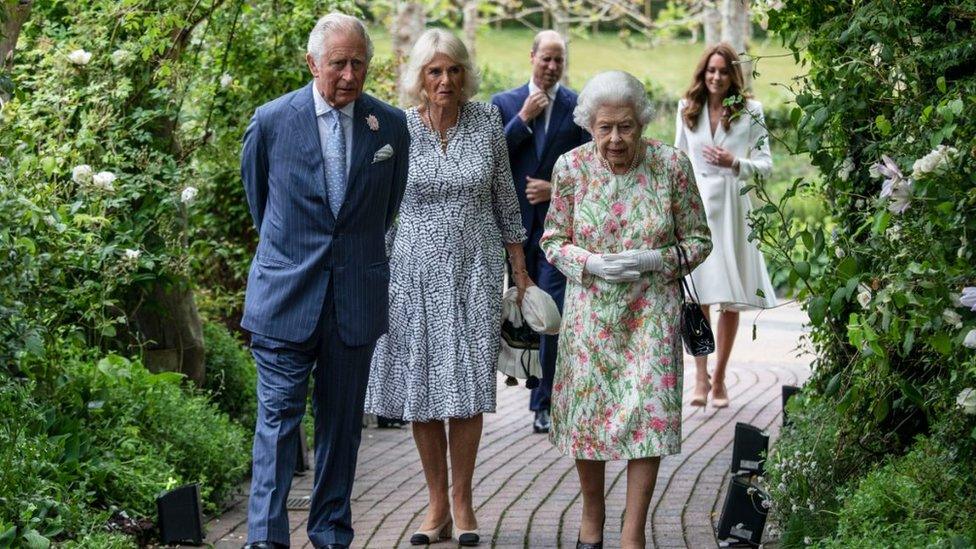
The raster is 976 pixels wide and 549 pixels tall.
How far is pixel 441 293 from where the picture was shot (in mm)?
6121

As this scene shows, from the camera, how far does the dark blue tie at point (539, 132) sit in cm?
848

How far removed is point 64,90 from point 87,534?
2793 mm

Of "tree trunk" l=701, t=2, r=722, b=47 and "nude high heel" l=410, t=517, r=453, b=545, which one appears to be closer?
"nude high heel" l=410, t=517, r=453, b=545

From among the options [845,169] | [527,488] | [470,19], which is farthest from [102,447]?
[470,19]

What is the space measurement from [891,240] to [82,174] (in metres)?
3.50

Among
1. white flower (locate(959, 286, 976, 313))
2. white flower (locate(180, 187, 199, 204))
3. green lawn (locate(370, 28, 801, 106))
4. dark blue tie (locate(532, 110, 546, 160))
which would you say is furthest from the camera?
green lawn (locate(370, 28, 801, 106))

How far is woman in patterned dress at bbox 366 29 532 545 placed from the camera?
20.0 ft

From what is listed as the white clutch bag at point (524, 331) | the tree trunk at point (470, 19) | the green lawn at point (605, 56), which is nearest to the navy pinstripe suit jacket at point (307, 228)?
the white clutch bag at point (524, 331)

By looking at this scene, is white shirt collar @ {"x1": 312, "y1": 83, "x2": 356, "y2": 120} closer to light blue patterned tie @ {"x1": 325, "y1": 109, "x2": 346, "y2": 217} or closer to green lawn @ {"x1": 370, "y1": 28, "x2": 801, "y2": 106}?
light blue patterned tie @ {"x1": 325, "y1": 109, "x2": 346, "y2": 217}

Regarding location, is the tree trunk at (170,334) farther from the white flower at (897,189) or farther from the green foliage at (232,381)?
the white flower at (897,189)

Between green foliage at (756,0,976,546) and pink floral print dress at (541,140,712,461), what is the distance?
0.50 m

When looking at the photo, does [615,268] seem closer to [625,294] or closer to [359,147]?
[625,294]

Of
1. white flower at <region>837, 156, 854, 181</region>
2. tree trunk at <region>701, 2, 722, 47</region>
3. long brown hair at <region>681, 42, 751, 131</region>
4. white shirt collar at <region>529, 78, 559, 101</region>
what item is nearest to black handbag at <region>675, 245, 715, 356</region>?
white flower at <region>837, 156, 854, 181</region>

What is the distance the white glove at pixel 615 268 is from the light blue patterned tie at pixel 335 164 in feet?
3.27
